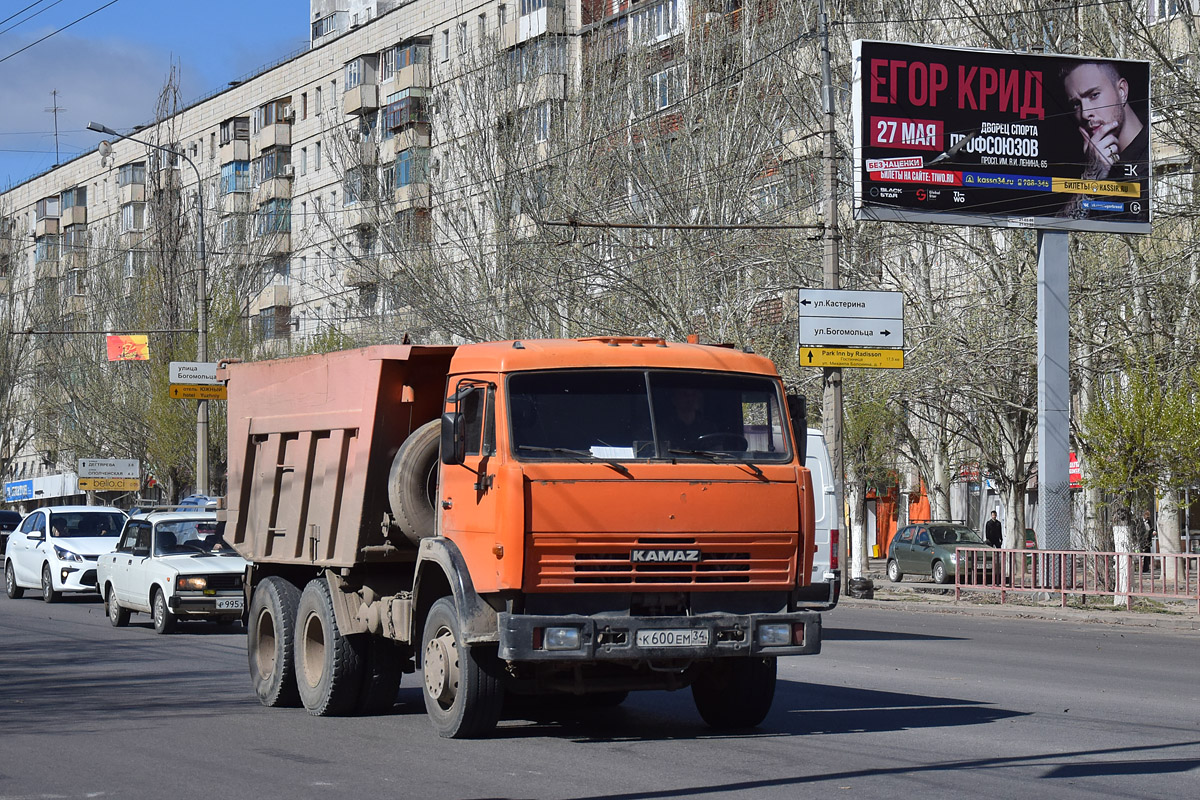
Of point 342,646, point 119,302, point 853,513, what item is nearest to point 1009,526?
point 853,513

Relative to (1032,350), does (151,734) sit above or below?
below

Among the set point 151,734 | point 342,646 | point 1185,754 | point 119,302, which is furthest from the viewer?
point 119,302

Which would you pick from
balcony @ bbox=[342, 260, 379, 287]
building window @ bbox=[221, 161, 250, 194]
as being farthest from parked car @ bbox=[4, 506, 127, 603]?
building window @ bbox=[221, 161, 250, 194]

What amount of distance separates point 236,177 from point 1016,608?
6071 centimetres

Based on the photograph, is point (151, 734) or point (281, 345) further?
point (281, 345)

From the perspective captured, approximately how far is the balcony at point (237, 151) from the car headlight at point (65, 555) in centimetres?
5524

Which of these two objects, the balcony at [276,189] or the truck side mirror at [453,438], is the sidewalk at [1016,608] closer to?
the truck side mirror at [453,438]

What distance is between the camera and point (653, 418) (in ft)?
33.7

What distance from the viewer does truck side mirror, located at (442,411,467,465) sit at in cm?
1015

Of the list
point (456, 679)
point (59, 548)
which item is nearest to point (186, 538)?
point (59, 548)

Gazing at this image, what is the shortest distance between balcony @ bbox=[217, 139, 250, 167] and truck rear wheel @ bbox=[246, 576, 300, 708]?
228 ft

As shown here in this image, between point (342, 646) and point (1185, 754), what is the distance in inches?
228

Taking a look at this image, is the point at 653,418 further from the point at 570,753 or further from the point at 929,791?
the point at 929,791

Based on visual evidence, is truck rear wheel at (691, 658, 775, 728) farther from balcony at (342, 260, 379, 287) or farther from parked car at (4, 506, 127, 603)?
balcony at (342, 260, 379, 287)
